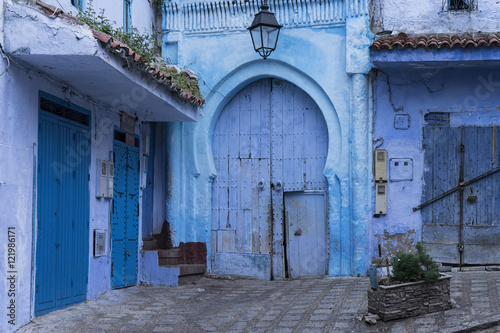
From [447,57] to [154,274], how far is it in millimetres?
5805

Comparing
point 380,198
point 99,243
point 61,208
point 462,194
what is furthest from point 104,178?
point 462,194

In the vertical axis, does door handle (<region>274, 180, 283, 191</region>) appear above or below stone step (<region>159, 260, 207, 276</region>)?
above

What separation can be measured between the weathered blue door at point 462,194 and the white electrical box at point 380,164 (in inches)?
26.2

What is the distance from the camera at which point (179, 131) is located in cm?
1108

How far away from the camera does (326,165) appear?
34.1 feet

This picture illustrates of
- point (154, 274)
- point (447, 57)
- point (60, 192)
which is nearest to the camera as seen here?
point (60, 192)

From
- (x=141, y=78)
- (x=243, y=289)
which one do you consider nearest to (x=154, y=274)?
(x=243, y=289)

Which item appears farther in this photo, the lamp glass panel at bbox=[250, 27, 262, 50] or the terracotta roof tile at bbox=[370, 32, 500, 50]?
the lamp glass panel at bbox=[250, 27, 262, 50]

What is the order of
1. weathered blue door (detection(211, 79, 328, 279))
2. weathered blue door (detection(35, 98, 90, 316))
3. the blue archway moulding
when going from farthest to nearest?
weathered blue door (detection(211, 79, 328, 279)), the blue archway moulding, weathered blue door (detection(35, 98, 90, 316))

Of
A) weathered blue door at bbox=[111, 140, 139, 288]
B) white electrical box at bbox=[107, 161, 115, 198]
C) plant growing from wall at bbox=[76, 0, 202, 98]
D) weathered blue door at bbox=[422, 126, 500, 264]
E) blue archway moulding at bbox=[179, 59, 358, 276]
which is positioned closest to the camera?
plant growing from wall at bbox=[76, 0, 202, 98]

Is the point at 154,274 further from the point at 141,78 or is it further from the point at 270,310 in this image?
the point at 141,78

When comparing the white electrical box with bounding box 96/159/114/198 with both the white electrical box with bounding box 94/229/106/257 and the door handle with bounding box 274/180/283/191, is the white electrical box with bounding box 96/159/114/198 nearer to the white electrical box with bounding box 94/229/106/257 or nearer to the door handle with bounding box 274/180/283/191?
the white electrical box with bounding box 94/229/106/257

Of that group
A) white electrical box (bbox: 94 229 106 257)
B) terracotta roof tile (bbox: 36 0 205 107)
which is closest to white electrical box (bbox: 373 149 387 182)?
terracotta roof tile (bbox: 36 0 205 107)

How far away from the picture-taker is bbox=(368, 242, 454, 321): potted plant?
6.61 m
